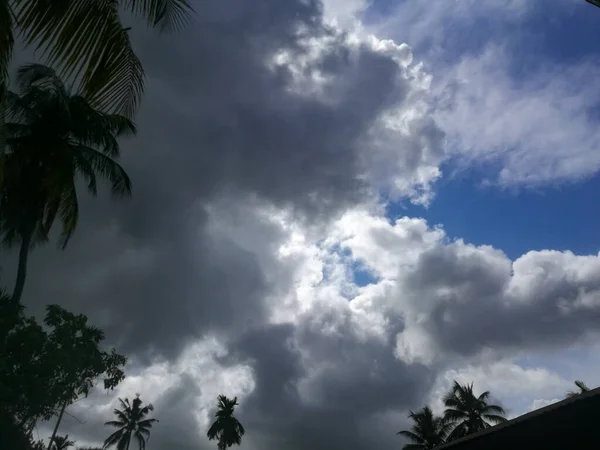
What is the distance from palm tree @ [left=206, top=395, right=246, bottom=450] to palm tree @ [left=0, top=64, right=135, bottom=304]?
98.3 ft

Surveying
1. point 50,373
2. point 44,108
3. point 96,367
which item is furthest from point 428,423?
point 44,108

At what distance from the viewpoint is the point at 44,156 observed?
55.3 feet

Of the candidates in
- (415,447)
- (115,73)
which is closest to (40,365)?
(115,73)

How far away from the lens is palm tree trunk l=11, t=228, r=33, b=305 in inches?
686

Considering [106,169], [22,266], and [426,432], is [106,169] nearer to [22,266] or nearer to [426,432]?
[22,266]

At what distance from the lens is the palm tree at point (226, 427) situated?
43066 millimetres

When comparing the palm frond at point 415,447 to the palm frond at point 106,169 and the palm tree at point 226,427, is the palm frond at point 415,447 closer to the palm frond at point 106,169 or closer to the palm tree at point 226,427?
the palm tree at point 226,427

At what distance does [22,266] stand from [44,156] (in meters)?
4.10

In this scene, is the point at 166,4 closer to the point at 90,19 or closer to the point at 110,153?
the point at 90,19

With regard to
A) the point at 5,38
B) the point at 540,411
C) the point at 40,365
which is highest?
the point at 40,365

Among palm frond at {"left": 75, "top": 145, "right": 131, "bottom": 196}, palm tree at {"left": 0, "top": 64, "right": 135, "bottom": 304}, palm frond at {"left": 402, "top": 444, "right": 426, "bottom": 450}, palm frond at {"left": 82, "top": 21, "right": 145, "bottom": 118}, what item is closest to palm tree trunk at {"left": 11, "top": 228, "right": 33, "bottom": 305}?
palm tree at {"left": 0, "top": 64, "right": 135, "bottom": 304}

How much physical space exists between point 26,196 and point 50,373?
8.19 m

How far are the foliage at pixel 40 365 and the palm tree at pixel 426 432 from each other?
24.3 meters

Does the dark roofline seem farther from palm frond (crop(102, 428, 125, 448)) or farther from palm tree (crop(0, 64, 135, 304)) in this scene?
palm frond (crop(102, 428, 125, 448))
